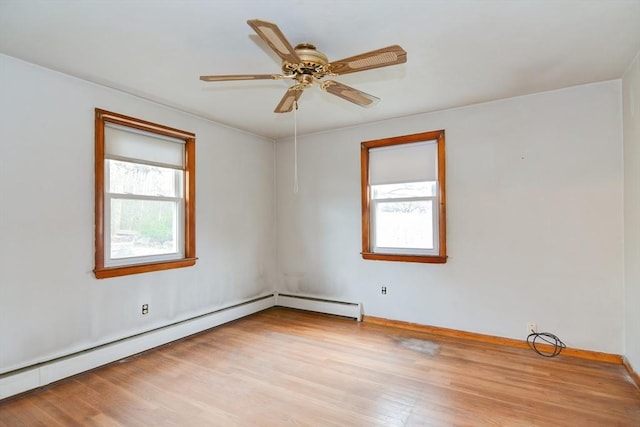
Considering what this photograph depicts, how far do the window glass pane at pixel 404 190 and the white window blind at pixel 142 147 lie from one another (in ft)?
8.51

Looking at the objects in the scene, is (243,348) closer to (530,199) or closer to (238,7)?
(238,7)

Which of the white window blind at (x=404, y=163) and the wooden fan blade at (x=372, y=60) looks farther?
the white window blind at (x=404, y=163)

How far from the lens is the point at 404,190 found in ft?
14.3

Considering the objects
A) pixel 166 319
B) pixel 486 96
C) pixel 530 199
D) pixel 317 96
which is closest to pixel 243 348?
pixel 166 319

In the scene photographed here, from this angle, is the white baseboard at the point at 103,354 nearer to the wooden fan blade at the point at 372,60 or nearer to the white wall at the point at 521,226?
the white wall at the point at 521,226

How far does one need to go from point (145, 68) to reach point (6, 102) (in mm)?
1083

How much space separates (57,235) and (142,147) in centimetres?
124

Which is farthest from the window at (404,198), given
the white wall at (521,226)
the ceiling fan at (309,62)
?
the ceiling fan at (309,62)

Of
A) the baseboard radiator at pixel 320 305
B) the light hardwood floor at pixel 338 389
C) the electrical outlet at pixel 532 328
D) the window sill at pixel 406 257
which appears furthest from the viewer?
the baseboard radiator at pixel 320 305

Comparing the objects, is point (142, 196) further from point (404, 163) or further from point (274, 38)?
point (404, 163)

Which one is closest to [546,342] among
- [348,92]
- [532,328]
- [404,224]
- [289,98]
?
[532,328]

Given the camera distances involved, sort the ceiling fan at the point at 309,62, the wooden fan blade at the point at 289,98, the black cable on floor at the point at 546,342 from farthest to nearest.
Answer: the black cable on floor at the point at 546,342 < the wooden fan blade at the point at 289,98 < the ceiling fan at the point at 309,62

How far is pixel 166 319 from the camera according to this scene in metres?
3.77

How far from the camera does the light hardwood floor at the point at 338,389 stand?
230 cm
